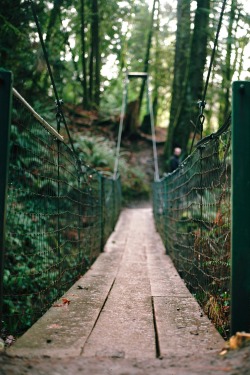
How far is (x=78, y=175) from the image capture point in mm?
3500

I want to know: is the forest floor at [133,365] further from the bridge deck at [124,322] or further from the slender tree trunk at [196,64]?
the slender tree trunk at [196,64]

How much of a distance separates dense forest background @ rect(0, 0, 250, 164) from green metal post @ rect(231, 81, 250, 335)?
1.36 meters

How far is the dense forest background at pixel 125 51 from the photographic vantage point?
21.3ft

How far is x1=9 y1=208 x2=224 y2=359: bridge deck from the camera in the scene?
1.56 m

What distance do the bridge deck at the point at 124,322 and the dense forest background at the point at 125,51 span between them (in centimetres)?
121

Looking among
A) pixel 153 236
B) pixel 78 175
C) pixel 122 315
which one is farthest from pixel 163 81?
pixel 122 315

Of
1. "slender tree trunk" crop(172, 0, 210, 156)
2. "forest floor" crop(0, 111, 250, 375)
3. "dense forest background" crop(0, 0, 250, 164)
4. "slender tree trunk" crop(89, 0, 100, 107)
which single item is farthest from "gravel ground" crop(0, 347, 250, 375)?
"slender tree trunk" crop(89, 0, 100, 107)

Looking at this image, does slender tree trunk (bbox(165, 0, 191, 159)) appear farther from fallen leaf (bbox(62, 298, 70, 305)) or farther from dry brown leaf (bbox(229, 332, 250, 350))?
dry brown leaf (bbox(229, 332, 250, 350))

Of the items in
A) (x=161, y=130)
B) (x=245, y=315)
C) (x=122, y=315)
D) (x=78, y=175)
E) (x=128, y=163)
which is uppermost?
(x=161, y=130)

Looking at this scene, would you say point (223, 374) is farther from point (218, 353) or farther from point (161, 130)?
point (161, 130)

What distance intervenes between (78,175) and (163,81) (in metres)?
17.0

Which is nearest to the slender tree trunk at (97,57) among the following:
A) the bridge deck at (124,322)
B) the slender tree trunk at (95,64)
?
the slender tree trunk at (95,64)

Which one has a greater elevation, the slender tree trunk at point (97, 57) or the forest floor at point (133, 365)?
the slender tree trunk at point (97, 57)

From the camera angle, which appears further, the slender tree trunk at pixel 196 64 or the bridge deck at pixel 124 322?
the slender tree trunk at pixel 196 64
